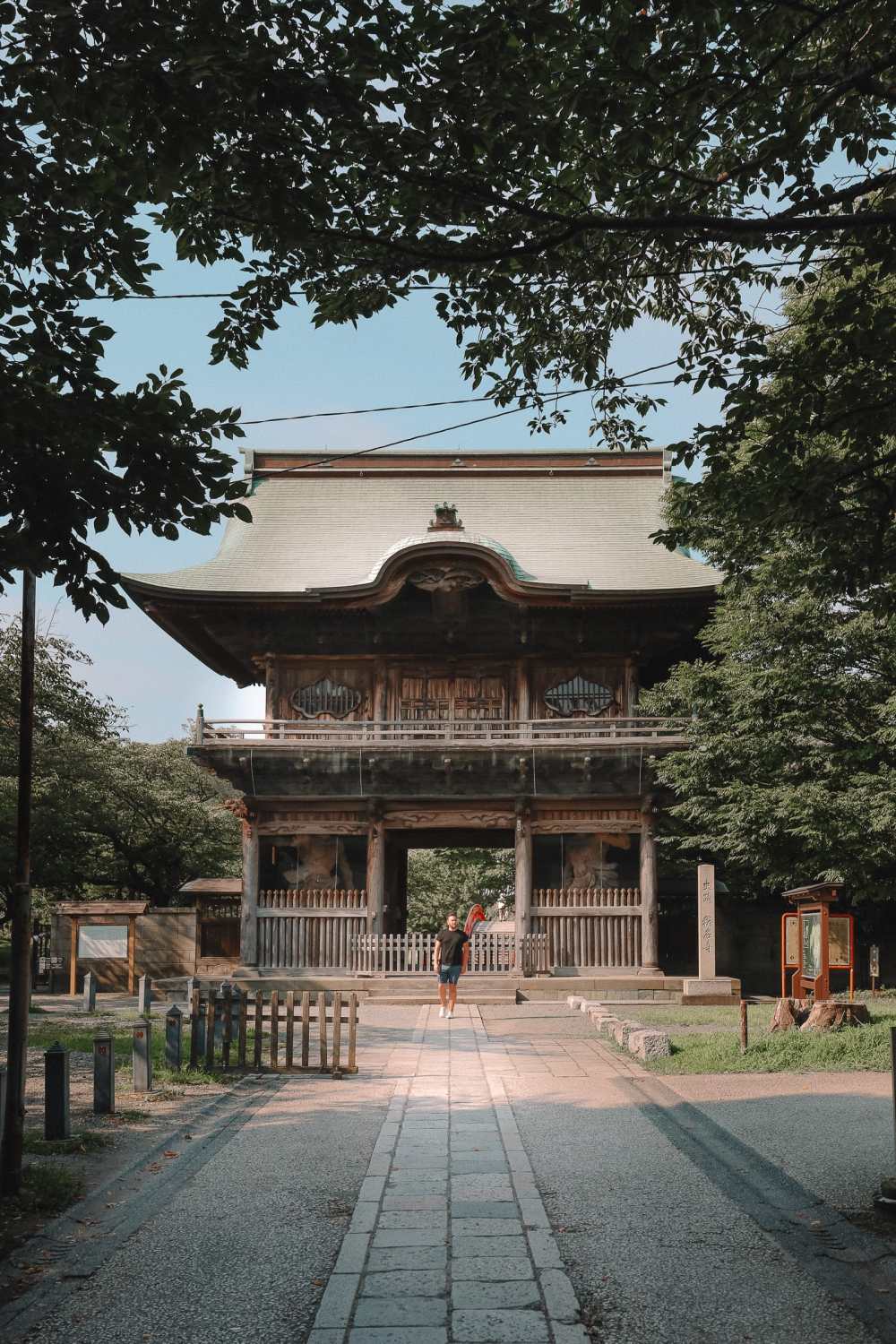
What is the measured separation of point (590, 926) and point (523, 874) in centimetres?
173

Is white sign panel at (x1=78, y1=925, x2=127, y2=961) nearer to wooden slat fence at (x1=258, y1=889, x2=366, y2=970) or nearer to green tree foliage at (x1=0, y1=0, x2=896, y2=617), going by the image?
wooden slat fence at (x1=258, y1=889, x2=366, y2=970)

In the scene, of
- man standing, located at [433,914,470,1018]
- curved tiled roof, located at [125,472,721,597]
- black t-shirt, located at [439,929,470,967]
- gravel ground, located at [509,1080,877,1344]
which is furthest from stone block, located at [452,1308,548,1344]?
curved tiled roof, located at [125,472,721,597]

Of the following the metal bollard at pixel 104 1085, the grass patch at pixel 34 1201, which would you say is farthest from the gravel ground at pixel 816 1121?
the metal bollard at pixel 104 1085

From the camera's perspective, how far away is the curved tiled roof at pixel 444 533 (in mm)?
26828

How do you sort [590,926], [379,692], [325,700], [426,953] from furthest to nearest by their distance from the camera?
[325,700] → [379,692] → [590,926] → [426,953]

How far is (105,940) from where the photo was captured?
2605 centimetres

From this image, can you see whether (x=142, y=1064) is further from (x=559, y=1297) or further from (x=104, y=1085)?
(x=559, y=1297)

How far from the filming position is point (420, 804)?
85.4 ft

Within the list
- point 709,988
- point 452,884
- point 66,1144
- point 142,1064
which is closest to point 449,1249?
point 66,1144

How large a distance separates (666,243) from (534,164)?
1.26 m

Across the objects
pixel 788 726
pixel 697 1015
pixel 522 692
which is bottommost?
pixel 697 1015

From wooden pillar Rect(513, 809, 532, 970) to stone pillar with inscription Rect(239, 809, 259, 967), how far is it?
18.1 feet

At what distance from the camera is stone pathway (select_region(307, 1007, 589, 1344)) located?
5246 millimetres

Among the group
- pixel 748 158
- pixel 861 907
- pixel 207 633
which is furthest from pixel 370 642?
pixel 748 158
